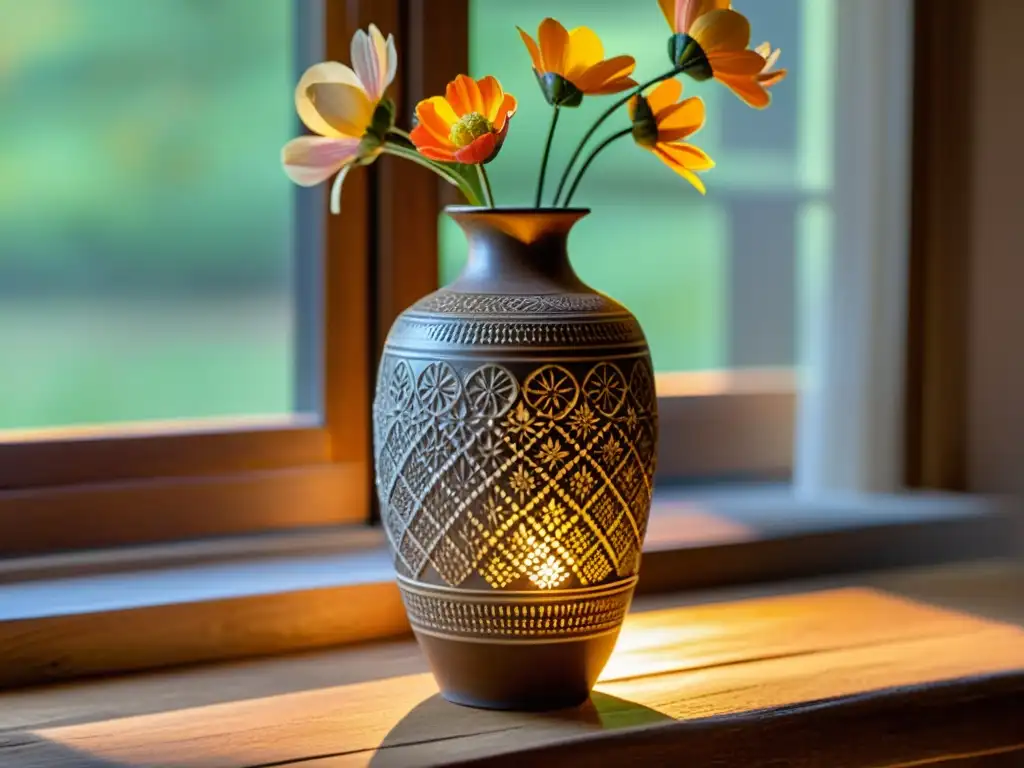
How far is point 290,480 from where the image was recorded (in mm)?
1651

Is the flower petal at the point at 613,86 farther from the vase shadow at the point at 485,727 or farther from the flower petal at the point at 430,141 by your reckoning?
the vase shadow at the point at 485,727

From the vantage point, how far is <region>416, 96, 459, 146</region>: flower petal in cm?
119

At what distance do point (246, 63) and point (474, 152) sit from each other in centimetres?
62

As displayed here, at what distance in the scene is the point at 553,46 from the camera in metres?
1.21

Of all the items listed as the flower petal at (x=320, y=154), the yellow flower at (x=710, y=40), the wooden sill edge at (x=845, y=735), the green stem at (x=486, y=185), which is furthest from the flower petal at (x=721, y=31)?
the wooden sill edge at (x=845, y=735)

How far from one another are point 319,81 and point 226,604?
0.52 m

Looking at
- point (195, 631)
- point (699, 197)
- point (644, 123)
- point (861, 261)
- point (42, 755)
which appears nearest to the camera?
point (42, 755)

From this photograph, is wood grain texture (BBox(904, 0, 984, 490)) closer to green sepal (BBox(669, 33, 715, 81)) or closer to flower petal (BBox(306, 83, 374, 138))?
green sepal (BBox(669, 33, 715, 81))

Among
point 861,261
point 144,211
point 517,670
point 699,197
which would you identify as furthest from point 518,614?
point 699,197

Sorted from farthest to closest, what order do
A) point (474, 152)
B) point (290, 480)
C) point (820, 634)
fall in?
1. point (290, 480)
2. point (820, 634)
3. point (474, 152)

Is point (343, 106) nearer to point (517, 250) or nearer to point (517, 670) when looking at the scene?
point (517, 250)

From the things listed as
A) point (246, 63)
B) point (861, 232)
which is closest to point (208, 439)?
point (246, 63)

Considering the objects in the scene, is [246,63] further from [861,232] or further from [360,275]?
[861,232]

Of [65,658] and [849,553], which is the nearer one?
[65,658]
